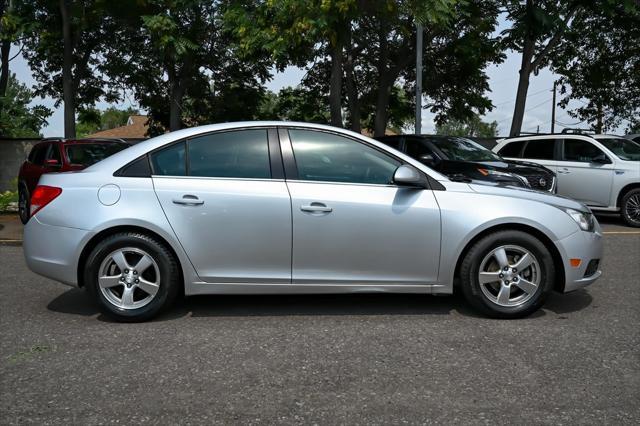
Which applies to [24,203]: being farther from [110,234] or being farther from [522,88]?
[522,88]

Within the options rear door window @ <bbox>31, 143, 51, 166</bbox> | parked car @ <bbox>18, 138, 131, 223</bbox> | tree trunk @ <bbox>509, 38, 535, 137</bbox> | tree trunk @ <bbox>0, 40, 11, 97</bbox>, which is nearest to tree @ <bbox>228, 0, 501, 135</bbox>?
tree trunk @ <bbox>509, 38, 535, 137</bbox>

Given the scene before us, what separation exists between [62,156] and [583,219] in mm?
8975

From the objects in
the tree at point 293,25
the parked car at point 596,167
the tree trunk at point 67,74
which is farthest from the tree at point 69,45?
the parked car at point 596,167

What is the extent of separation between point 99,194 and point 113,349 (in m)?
1.26

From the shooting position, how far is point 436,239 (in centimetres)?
475

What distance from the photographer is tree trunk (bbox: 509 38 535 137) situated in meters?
19.7

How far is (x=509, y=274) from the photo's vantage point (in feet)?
15.7

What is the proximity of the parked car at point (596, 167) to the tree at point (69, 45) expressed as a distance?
504 inches

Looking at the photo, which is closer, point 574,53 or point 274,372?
point 274,372

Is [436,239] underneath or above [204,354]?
above

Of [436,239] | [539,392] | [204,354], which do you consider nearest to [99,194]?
[204,354]

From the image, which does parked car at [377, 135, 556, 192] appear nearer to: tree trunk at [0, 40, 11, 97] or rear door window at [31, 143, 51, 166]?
rear door window at [31, 143, 51, 166]

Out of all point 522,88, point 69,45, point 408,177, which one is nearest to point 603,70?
point 522,88

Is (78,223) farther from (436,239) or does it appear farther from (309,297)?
(436,239)
